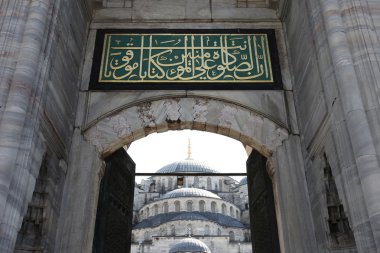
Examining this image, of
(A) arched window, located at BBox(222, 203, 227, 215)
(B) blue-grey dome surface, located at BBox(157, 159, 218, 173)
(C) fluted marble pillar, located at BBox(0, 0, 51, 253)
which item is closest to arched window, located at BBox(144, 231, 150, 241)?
(B) blue-grey dome surface, located at BBox(157, 159, 218, 173)

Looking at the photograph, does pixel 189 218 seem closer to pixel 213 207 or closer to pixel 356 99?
pixel 213 207

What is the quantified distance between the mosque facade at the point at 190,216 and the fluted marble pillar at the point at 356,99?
31708 millimetres

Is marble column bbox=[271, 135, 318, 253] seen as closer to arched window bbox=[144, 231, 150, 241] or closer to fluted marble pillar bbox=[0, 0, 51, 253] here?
fluted marble pillar bbox=[0, 0, 51, 253]

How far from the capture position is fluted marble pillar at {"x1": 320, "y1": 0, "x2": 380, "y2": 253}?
10.5ft

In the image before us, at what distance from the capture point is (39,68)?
13.5ft

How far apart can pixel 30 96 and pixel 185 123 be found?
1.99 m

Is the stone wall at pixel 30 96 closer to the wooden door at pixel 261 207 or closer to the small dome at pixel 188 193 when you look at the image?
the wooden door at pixel 261 207

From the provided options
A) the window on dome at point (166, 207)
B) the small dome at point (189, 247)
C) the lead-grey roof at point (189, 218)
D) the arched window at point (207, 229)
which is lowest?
the small dome at point (189, 247)

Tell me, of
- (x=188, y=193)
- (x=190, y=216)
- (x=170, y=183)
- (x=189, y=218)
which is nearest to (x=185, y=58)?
(x=189, y=218)

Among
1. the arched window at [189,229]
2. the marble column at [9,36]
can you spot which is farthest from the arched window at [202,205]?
the marble column at [9,36]

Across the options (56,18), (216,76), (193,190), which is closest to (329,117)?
(216,76)

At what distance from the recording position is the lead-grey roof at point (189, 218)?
42812 millimetres

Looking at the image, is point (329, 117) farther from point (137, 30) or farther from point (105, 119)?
point (137, 30)

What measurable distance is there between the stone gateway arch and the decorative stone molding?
1 centimetres
